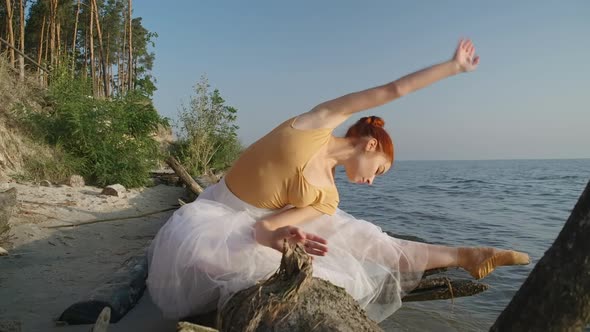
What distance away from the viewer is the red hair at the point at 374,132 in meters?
2.76

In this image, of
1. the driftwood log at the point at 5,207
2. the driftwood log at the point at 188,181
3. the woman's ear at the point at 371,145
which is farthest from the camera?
Answer: the driftwood log at the point at 188,181

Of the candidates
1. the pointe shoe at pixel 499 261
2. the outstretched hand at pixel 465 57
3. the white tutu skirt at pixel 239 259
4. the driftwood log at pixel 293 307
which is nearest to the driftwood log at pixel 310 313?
the driftwood log at pixel 293 307

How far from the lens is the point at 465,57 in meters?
2.38

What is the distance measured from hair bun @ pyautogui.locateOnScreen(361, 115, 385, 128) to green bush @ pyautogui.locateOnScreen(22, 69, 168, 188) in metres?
9.00

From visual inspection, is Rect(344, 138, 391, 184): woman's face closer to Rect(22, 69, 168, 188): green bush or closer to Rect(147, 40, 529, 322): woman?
Rect(147, 40, 529, 322): woman

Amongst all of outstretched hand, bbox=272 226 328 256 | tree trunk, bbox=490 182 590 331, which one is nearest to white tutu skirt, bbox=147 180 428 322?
outstretched hand, bbox=272 226 328 256

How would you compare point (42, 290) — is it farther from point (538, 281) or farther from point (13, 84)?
point (13, 84)

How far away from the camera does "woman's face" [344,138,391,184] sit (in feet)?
9.04

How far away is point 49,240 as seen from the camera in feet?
17.5

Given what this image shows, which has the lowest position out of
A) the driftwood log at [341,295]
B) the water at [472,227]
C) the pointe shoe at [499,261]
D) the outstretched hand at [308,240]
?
the water at [472,227]

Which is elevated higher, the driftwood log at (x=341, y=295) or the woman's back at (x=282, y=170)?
the woman's back at (x=282, y=170)

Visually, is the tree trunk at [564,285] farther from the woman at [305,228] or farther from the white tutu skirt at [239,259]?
the white tutu skirt at [239,259]

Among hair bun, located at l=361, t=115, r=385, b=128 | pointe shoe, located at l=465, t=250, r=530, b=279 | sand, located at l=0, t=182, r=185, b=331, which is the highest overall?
hair bun, located at l=361, t=115, r=385, b=128

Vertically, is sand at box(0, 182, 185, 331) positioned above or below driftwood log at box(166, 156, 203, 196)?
below
